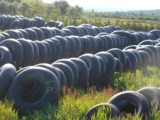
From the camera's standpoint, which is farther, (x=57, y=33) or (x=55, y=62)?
(x=57, y=33)

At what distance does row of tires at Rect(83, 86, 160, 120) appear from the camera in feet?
22.4

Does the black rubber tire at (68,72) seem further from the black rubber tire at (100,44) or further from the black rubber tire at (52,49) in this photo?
the black rubber tire at (100,44)

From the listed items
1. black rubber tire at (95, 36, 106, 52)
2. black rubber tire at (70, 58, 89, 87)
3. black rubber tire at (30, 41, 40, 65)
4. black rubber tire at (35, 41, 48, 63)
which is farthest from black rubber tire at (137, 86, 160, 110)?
black rubber tire at (95, 36, 106, 52)

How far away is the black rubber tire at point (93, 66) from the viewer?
456 inches

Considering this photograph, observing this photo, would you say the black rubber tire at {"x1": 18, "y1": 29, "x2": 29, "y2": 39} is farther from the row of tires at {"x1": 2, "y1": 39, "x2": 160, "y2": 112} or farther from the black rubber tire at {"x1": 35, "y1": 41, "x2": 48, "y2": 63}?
the row of tires at {"x1": 2, "y1": 39, "x2": 160, "y2": 112}

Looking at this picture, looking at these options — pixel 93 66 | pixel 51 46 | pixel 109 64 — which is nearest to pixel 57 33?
pixel 51 46

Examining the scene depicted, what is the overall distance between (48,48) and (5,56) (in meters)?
2.95

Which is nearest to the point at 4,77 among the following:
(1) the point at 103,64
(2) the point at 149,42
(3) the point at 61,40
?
(1) the point at 103,64

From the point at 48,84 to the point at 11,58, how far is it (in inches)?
167

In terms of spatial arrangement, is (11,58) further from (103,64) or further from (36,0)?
(36,0)

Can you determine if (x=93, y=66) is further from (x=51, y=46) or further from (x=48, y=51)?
(x=51, y=46)

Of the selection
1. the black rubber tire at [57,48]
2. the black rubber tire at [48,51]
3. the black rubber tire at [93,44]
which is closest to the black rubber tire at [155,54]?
the black rubber tire at [93,44]

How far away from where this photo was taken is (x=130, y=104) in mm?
Answer: 7340

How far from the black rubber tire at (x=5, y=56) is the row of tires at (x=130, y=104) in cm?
572
